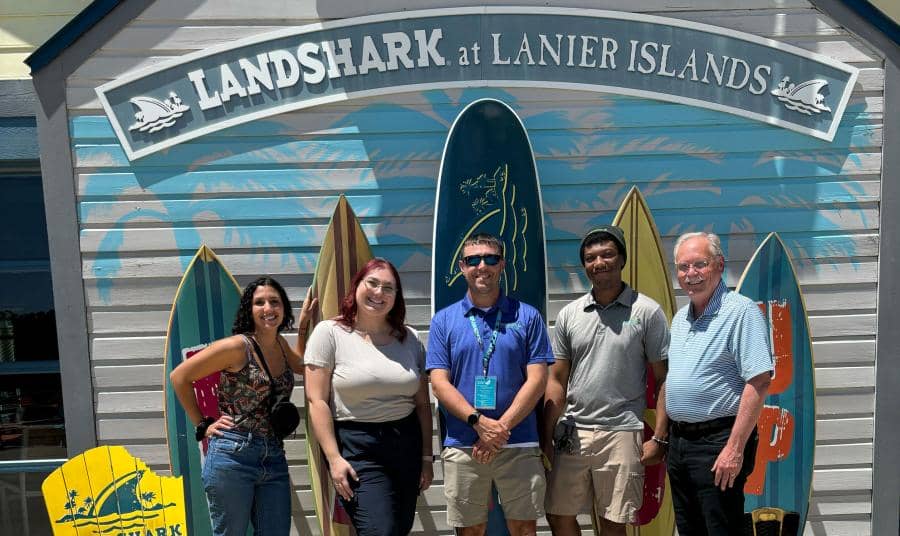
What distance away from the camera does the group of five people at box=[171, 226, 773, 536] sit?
2.22m

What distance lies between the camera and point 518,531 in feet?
7.75

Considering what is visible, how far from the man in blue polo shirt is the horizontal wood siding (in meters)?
0.80

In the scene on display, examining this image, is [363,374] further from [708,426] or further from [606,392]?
[708,426]

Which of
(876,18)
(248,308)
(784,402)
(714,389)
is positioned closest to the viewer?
(714,389)

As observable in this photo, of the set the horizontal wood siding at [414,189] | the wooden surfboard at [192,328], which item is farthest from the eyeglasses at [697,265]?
the wooden surfboard at [192,328]

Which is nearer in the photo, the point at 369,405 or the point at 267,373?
the point at 369,405

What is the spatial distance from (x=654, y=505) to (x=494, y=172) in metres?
1.52

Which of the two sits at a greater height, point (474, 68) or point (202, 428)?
point (474, 68)

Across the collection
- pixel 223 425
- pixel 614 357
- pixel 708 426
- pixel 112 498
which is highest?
pixel 614 357

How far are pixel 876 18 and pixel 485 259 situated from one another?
211cm

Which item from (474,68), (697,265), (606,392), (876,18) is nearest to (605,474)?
(606,392)

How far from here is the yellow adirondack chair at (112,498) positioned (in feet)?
9.61

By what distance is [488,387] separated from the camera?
2271 millimetres

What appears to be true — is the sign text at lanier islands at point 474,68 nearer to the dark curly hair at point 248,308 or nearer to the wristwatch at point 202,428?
the dark curly hair at point 248,308
